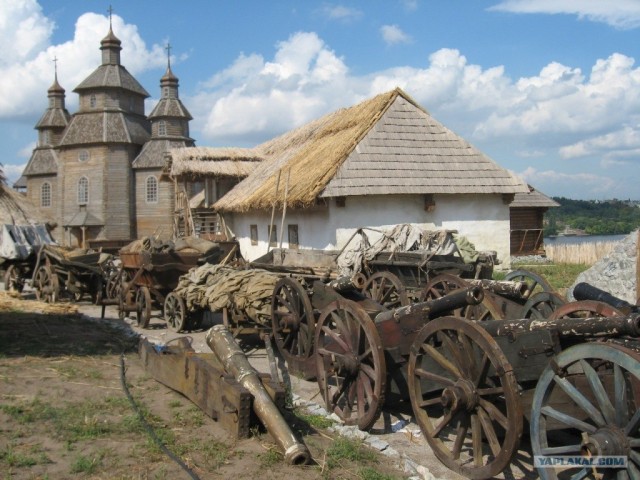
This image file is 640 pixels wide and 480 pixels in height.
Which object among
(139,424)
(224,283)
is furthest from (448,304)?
(224,283)

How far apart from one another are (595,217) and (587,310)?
72.3 m

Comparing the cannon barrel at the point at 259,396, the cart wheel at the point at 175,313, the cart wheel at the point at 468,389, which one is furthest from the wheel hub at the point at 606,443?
the cart wheel at the point at 175,313

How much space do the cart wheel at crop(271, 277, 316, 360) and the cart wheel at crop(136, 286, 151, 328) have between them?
13.8 ft

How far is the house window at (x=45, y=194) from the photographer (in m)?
50.5

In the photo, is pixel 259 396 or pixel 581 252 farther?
pixel 581 252

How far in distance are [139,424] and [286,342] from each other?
2.93 m

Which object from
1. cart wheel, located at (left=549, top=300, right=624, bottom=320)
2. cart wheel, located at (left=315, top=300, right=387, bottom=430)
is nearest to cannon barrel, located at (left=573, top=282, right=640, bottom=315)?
cart wheel, located at (left=549, top=300, right=624, bottom=320)

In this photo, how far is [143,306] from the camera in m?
12.0

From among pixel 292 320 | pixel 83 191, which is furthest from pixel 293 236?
pixel 83 191

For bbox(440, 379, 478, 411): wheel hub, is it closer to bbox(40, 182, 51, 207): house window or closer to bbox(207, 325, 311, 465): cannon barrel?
bbox(207, 325, 311, 465): cannon barrel

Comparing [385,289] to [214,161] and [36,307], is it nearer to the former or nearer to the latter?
[36,307]

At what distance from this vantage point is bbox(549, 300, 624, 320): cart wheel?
204 inches

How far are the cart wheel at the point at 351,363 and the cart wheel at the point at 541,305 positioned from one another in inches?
82.7

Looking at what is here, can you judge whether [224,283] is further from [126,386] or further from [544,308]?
[544,308]
